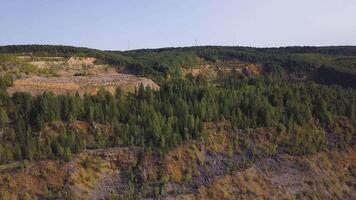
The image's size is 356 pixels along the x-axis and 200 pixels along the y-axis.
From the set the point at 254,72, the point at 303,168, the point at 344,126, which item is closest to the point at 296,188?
the point at 303,168

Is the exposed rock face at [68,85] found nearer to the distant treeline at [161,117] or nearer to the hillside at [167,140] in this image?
the hillside at [167,140]

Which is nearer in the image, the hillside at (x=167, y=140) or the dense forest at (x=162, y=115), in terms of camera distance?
the hillside at (x=167, y=140)

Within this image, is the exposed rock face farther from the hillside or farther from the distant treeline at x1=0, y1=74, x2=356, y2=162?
the distant treeline at x1=0, y1=74, x2=356, y2=162

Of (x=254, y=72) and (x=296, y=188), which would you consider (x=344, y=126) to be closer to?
(x=296, y=188)

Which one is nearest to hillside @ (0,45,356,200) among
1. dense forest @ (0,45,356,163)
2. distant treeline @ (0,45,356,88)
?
dense forest @ (0,45,356,163)

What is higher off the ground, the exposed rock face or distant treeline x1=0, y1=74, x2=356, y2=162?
the exposed rock face

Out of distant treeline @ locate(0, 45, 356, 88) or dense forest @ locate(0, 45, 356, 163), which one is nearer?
dense forest @ locate(0, 45, 356, 163)

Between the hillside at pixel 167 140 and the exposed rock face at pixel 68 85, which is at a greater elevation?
the exposed rock face at pixel 68 85

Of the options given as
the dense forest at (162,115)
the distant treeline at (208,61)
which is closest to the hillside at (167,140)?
the dense forest at (162,115)

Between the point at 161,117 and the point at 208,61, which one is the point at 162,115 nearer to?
the point at 161,117

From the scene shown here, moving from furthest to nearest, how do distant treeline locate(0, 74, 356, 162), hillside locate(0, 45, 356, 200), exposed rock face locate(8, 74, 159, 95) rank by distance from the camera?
exposed rock face locate(8, 74, 159, 95)
distant treeline locate(0, 74, 356, 162)
hillside locate(0, 45, 356, 200)
